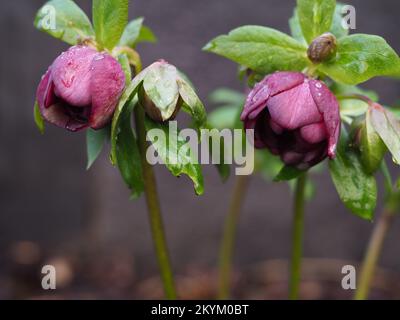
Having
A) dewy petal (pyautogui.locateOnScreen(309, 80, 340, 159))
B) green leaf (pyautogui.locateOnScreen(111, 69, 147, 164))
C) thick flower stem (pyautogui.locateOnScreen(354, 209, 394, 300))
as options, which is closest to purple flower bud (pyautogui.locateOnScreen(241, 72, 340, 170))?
dewy petal (pyautogui.locateOnScreen(309, 80, 340, 159))

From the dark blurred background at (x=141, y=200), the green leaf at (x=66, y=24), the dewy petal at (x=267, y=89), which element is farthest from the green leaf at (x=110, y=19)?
the dark blurred background at (x=141, y=200)

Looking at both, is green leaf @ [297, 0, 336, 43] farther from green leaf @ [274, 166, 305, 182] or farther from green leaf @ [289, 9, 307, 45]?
green leaf @ [274, 166, 305, 182]

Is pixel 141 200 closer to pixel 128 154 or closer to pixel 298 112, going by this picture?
pixel 128 154

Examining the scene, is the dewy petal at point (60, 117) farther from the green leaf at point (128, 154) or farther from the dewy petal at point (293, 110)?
the dewy petal at point (293, 110)

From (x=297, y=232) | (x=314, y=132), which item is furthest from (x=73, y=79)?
(x=297, y=232)

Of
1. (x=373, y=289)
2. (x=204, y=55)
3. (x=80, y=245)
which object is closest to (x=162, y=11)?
(x=204, y=55)

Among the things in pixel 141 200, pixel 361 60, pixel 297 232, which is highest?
pixel 141 200
